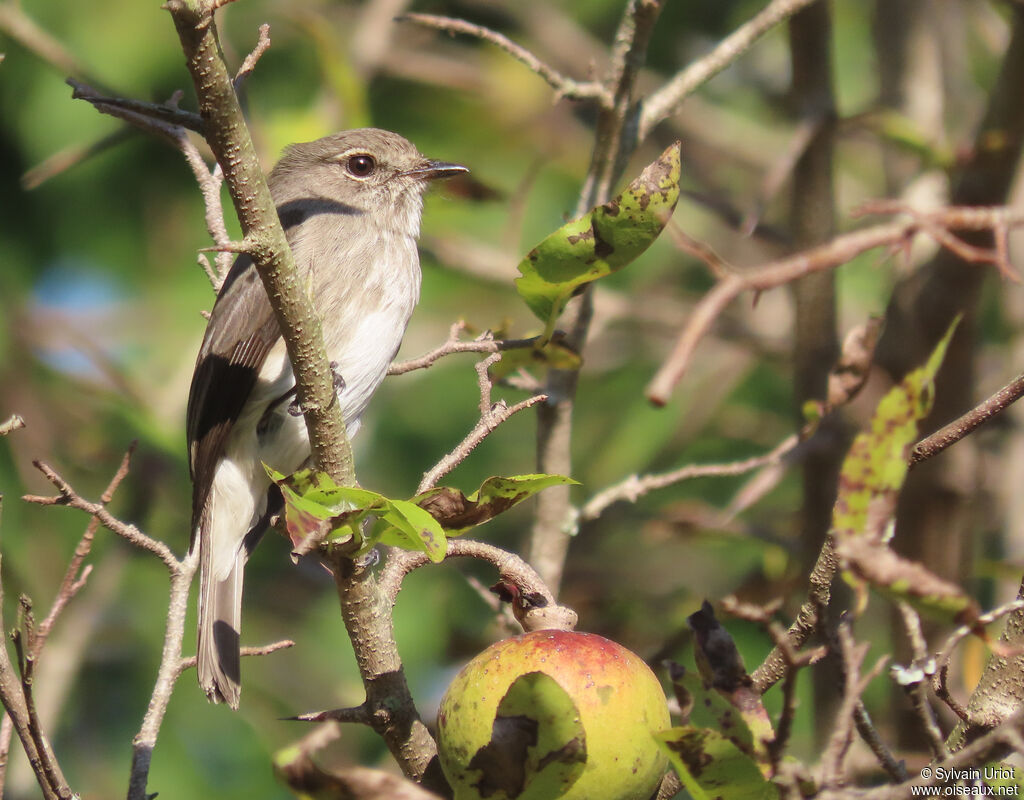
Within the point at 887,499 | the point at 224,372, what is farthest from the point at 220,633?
the point at 887,499

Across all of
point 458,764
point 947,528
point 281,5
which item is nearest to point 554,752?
point 458,764

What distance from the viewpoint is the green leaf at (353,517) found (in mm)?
1733

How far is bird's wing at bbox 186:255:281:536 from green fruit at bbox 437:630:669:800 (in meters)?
1.92

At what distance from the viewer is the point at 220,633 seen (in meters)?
3.55

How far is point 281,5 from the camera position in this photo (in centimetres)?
666

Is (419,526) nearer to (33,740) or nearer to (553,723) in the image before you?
(553,723)

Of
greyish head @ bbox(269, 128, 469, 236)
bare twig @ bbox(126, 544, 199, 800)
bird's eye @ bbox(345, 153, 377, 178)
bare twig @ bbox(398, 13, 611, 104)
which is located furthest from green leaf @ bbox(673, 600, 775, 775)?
bird's eye @ bbox(345, 153, 377, 178)

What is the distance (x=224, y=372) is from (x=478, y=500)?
180 cm

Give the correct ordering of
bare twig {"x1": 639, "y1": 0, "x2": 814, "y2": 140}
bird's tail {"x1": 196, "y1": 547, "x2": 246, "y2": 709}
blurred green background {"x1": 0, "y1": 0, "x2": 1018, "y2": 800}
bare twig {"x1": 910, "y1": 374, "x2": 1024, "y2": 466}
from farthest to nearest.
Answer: blurred green background {"x1": 0, "y1": 0, "x2": 1018, "y2": 800} < bird's tail {"x1": 196, "y1": 547, "x2": 246, "y2": 709} < bare twig {"x1": 639, "y1": 0, "x2": 814, "y2": 140} < bare twig {"x1": 910, "y1": 374, "x2": 1024, "y2": 466}

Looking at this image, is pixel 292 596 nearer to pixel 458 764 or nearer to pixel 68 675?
pixel 68 675

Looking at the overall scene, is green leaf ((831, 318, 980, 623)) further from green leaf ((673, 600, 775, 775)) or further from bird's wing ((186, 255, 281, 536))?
bird's wing ((186, 255, 281, 536))

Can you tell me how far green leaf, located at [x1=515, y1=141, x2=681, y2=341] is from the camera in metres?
1.83

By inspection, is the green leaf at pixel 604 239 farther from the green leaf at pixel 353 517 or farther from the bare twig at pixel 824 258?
the green leaf at pixel 353 517

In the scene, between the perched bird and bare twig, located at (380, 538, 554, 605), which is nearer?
bare twig, located at (380, 538, 554, 605)
